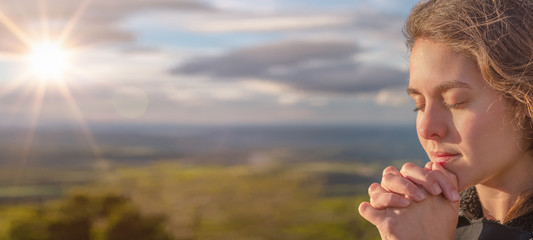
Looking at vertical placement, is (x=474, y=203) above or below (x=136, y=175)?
below

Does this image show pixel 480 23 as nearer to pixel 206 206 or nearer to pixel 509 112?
pixel 509 112

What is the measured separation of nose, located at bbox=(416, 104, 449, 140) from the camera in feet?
5.08

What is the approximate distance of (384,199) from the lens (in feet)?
5.16

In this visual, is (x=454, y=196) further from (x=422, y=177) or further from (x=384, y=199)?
(x=384, y=199)

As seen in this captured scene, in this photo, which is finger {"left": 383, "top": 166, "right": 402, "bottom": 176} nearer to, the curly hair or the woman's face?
the woman's face

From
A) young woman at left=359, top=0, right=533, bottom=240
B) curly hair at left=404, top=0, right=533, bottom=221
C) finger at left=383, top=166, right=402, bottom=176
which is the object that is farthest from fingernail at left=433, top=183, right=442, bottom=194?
curly hair at left=404, top=0, right=533, bottom=221

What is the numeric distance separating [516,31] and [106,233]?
12612mm

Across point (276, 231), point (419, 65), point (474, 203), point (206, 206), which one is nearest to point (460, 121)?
point (419, 65)

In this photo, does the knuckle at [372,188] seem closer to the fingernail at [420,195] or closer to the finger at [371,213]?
the finger at [371,213]

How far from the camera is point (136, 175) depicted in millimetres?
23203

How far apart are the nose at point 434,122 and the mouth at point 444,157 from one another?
7cm

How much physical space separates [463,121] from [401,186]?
0.29m

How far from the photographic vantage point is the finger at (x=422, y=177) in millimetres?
1553

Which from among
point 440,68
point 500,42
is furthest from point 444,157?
point 500,42
